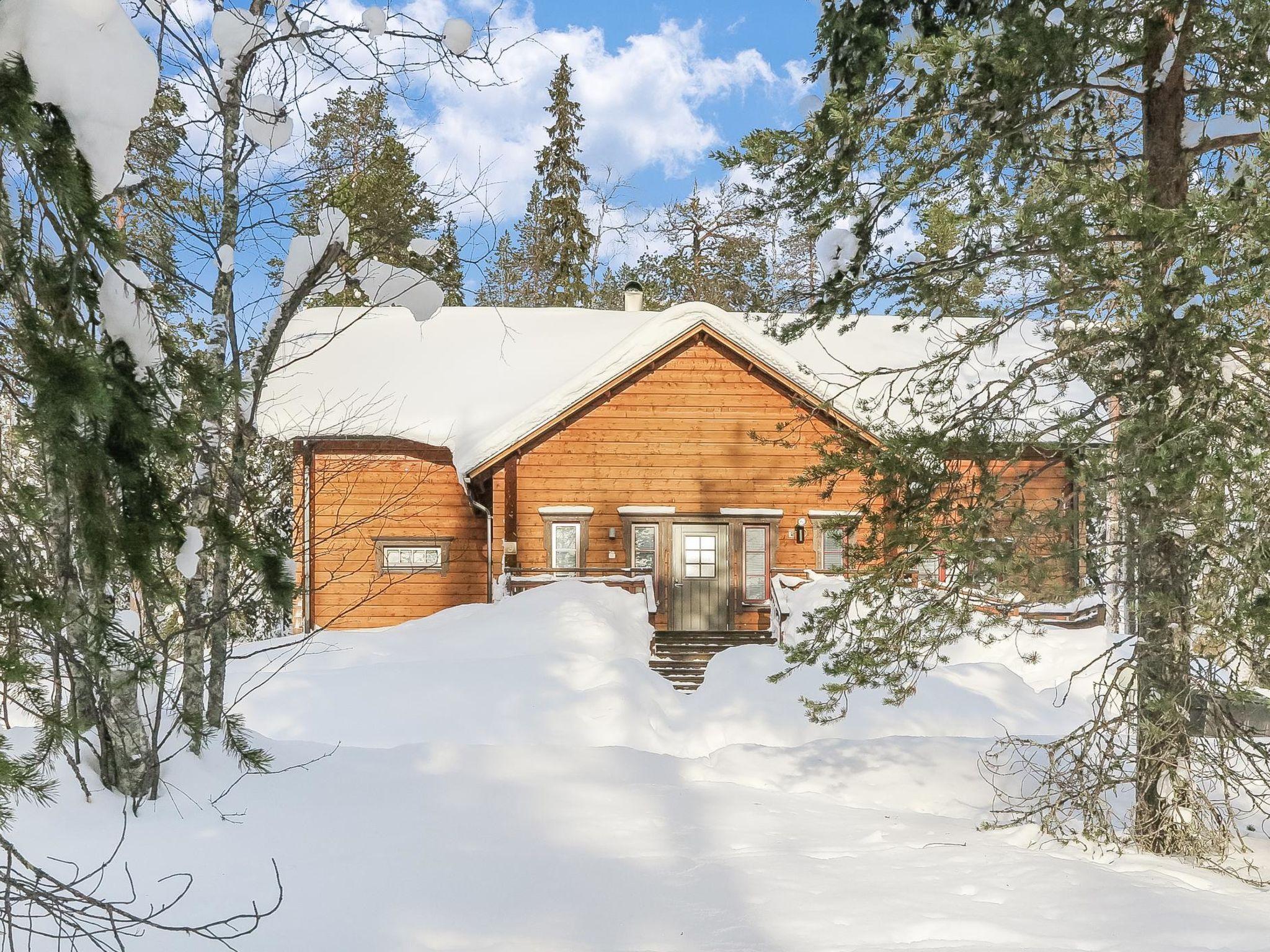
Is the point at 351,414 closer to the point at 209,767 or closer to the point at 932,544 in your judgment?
the point at 209,767

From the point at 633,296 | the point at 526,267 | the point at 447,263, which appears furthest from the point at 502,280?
the point at 447,263

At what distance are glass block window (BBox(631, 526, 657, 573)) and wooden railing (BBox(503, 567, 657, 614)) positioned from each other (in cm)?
35

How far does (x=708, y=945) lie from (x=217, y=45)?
7073 mm

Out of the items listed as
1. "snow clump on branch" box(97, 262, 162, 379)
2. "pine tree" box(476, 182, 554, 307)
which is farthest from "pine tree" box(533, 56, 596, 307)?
"snow clump on branch" box(97, 262, 162, 379)

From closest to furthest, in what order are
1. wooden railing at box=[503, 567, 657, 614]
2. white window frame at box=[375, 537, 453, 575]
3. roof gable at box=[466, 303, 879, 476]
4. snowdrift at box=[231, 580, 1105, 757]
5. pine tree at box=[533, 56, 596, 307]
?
snowdrift at box=[231, 580, 1105, 757] → wooden railing at box=[503, 567, 657, 614] → roof gable at box=[466, 303, 879, 476] → white window frame at box=[375, 537, 453, 575] → pine tree at box=[533, 56, 596, 307]

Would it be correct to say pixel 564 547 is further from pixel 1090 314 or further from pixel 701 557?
pixel 1090 314

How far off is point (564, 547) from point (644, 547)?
150cm

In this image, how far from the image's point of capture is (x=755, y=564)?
18469mm

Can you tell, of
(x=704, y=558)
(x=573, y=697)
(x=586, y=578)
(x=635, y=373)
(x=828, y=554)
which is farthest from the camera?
(x=828, y=554)

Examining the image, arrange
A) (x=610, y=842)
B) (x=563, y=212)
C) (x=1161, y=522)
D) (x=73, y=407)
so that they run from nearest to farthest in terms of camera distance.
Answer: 1. (x=73, y=407)
2. (x=1161, y=522)
3. (x=610, y=842)
4. (x=563, y=212)

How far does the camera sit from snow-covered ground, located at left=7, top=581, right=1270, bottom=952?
5.03 meters

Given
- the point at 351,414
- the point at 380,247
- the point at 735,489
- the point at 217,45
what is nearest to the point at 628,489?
the point at 735,489

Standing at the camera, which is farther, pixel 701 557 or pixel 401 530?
pixel 401 530

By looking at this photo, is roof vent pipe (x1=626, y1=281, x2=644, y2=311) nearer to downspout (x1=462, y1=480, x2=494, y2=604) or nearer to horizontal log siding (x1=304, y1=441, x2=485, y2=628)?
horizontal log siding (x1=304, y1=441, x2=485, y2=628)
